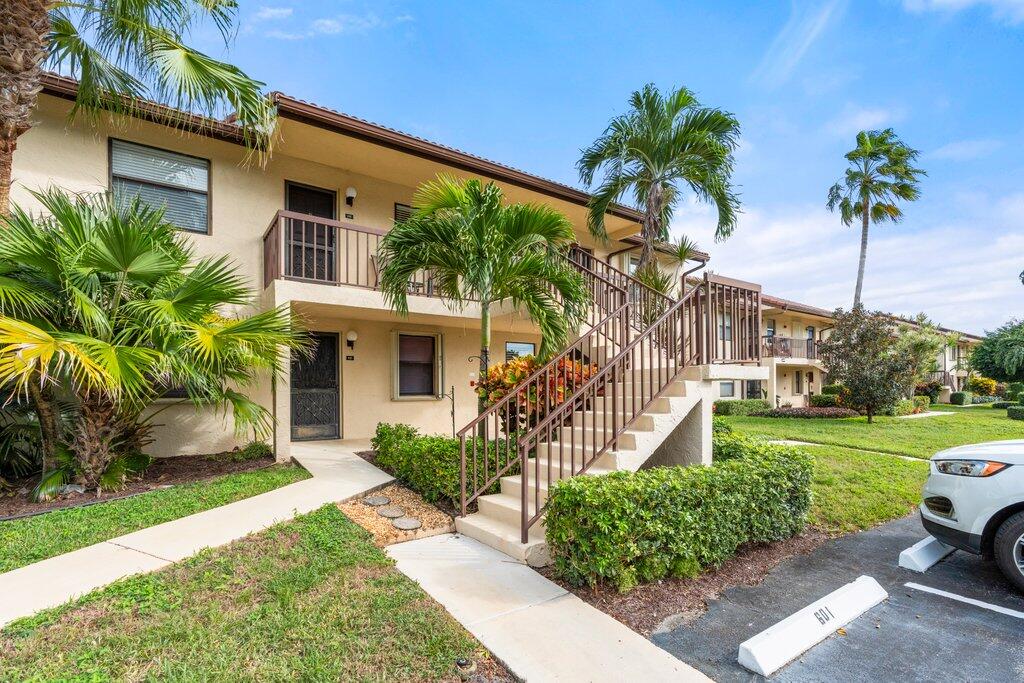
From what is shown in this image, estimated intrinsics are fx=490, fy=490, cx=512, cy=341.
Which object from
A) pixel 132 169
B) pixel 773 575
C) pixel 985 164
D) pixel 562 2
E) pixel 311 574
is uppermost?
pixel 562 2

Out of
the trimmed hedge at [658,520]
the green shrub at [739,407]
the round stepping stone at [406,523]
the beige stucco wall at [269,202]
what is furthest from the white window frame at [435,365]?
the green shrub at [739,407]

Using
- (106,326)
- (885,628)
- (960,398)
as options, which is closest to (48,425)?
(106,326)

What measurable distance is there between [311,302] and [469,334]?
464 cm

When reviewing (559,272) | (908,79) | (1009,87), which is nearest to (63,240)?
(559,272)

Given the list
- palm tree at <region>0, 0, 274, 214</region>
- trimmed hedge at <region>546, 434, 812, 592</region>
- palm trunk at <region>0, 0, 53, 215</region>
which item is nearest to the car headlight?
trimmed hedge at <region>546, 434, 812, 592</region>

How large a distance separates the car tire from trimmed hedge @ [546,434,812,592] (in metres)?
1.59

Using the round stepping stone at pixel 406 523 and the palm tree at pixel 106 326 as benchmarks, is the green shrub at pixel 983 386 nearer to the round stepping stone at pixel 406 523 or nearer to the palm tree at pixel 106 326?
the round stepping stone at pixel 406 523

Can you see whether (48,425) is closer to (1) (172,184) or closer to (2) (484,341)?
(1) (172,184)

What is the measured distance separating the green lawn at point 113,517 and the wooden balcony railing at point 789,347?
22.9 meters

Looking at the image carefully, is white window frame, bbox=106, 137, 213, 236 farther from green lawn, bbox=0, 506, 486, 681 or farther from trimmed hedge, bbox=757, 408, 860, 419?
trimmed hedge, bbox=757, 408, 860, 419

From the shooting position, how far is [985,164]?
1305 centimetres

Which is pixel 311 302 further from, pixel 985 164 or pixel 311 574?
pixel 985 164

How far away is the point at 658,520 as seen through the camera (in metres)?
4.02

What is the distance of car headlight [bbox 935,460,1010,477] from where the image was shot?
161 inches
